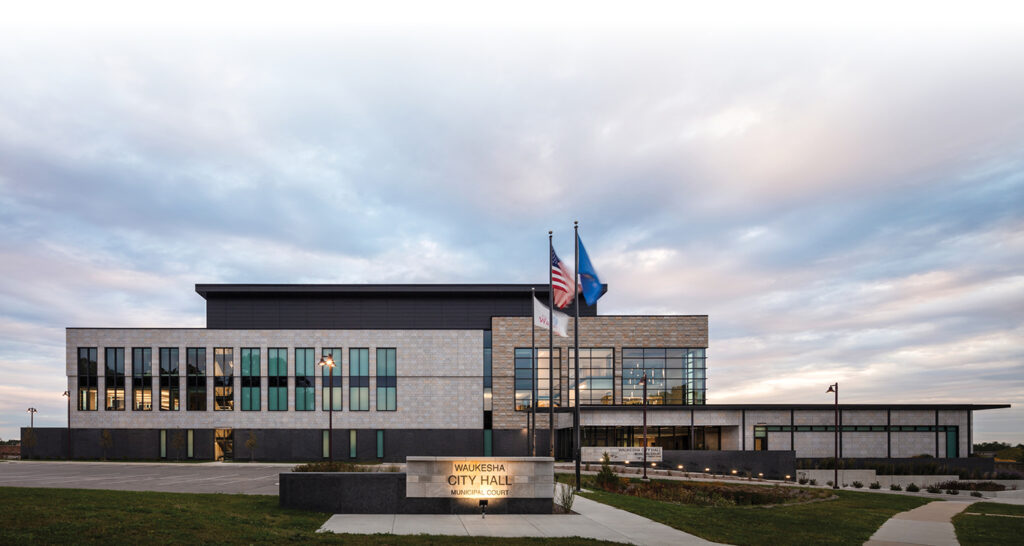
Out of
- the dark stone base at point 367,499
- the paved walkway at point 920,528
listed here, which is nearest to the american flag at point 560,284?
the dark stone base at point 367,499

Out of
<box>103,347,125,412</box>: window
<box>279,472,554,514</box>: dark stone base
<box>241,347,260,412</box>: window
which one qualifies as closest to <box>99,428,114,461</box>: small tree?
<box>103,347,125,412</box>: window

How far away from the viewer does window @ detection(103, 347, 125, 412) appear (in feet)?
201

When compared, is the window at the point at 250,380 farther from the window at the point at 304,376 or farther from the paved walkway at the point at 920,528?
the paved walkway at the point at 920,528

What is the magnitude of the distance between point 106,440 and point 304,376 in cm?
1824

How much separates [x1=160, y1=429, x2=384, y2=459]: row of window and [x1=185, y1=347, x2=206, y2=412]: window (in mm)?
2479

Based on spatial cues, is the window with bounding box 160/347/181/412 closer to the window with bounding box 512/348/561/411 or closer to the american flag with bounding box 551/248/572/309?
the window with bounding box 512/348/561/411

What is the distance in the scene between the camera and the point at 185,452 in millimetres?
60688

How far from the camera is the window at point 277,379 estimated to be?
6159cm

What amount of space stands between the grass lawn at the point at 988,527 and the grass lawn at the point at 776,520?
2216 millimetres

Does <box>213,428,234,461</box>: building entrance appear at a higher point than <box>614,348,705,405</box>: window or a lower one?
lower

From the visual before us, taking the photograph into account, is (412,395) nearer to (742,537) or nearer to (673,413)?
(673,413)

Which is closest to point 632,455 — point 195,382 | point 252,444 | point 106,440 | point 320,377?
point 320,377

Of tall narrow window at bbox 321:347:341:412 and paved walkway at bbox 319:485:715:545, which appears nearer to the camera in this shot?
paved walkway at bbox 319:485:715:545

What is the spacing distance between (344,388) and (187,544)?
160 ft
